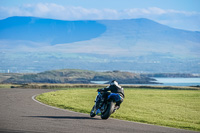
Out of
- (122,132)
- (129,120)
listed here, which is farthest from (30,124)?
(129,120)

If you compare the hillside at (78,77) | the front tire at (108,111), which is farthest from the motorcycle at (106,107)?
the hillside at (78,77)

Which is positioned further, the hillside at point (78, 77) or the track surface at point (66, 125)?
the hillside at point (78, 77)

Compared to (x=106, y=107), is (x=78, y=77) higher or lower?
lower

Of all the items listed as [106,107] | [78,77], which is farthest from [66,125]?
[78,77]

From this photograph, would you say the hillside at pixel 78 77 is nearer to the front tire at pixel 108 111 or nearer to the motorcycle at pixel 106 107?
the motorcycle at pixel 106 107

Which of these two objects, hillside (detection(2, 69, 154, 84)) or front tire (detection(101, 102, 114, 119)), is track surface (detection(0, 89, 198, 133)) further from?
hillside (detection(2, 69, 154, 84))

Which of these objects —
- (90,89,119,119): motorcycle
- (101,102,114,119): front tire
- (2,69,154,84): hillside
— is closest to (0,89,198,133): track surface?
(101,102,114,119): front tire

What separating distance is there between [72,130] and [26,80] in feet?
458

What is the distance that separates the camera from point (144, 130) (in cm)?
1523

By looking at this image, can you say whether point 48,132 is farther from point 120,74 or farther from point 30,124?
point 120,74

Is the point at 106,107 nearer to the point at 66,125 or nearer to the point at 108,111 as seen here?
the point at 108,111

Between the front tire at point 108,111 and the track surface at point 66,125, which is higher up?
the front tire at point 108,111

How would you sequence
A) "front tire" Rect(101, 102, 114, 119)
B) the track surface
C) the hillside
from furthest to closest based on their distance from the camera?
the hillside, "front tire" Rect(101, 102, 114, 119), the track surface

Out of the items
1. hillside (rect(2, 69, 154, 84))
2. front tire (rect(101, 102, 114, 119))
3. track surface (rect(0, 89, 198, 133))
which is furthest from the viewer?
hillside (rect(2, 69, 154, 84))
